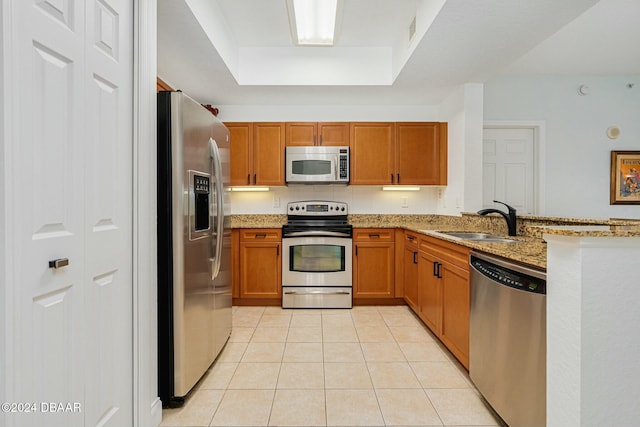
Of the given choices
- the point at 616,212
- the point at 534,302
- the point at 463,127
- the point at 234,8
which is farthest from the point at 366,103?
the point at 616,212

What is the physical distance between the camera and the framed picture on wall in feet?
12.7

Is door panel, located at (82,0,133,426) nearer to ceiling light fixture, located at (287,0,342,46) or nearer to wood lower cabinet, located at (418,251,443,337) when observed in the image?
ceiling light fixture, located at (287,0,342,46)

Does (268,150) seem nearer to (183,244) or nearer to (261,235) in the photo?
(261,235)

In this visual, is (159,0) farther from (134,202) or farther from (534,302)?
(534,302)

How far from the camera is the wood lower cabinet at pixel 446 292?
205cm

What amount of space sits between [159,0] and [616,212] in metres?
5.28

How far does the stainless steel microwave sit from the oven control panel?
335 mm

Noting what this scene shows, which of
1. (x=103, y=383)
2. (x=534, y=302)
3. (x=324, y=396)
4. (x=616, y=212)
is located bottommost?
(x=324, y=396)

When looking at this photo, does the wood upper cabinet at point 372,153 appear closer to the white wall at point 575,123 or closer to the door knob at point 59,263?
the white wall at point 575,123

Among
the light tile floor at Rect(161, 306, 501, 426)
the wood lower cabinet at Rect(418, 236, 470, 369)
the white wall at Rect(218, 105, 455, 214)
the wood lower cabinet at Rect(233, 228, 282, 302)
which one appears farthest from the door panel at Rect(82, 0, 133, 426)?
the white wall at Rect(218, 105, 455, 214)

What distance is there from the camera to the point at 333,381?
79.0 inches

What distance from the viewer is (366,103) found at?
3889 millimetres

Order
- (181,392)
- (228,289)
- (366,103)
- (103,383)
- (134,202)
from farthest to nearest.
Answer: (366,103) → (228,289) → (181,392) → (134,202) → (103,383)

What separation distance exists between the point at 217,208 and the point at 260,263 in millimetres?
1471
